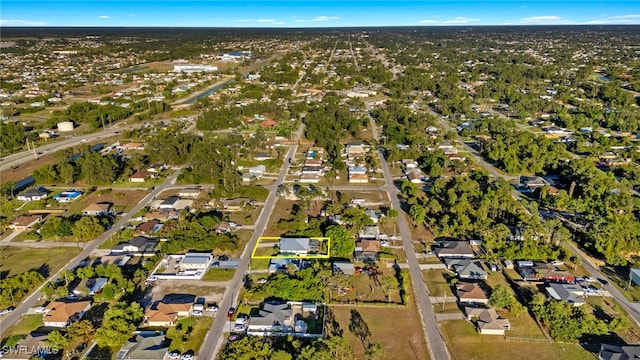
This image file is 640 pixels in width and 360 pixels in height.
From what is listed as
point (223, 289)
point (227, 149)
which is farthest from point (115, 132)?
point (223, 289)

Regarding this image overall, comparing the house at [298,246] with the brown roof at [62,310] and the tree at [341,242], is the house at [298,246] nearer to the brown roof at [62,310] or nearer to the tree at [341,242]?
the tree at [341,242]

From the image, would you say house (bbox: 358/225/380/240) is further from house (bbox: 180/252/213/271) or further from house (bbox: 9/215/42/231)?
house (bbox: 9/215/42/231)

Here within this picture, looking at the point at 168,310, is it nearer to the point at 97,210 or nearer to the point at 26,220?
the point at 97,210

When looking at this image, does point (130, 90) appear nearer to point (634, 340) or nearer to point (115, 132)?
point (115, 132)

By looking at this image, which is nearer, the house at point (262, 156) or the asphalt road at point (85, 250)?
the asphalt road at point (85, 250)

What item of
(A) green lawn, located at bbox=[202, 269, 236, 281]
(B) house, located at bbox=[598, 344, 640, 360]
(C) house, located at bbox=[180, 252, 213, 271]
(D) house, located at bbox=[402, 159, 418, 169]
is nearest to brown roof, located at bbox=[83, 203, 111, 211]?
(C) house, located at bbox=[180, 252, 213, 271]

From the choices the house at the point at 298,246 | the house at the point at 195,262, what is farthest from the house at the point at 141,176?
the house at the point at 298,246
